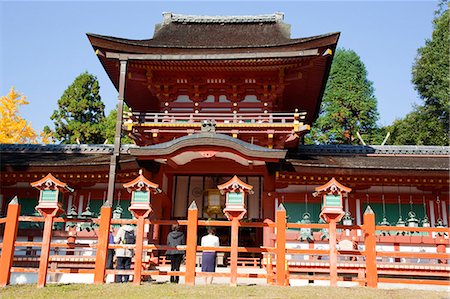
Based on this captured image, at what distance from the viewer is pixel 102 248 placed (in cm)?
1060

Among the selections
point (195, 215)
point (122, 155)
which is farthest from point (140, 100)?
point (195, 215)

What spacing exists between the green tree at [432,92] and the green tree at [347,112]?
323 cm

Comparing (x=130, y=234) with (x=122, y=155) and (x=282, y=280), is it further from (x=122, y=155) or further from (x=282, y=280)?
(x=122, y=155)

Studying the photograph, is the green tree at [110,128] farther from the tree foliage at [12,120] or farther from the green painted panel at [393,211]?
the green painted panel at [393,211]

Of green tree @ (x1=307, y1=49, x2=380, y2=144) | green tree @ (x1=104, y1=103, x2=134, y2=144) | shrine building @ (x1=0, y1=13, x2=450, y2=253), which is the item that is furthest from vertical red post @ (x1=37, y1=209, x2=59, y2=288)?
green tree @ (x1=307, y1=49, x2=380, y2=144)

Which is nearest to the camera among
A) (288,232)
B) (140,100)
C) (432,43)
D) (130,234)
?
(130,234)

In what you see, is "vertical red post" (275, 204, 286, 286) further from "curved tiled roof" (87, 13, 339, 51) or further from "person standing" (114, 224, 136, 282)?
"curved tiled roof" (87, 13, 339, 51)

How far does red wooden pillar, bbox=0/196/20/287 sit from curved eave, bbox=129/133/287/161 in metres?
5.40

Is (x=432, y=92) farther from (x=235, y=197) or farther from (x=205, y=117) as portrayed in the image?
(x=235, y=197)

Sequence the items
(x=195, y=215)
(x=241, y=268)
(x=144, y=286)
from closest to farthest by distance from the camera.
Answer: (x=144, y=286), (x=195, y=215), (x=241, y=268)

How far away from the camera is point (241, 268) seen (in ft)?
49.2

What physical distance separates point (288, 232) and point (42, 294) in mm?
9232

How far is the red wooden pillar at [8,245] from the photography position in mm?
10281

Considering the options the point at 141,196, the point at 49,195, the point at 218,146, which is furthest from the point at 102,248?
the point at 218,146
